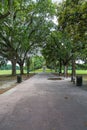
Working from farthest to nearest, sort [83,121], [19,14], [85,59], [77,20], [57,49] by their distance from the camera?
1. [85,59]
2. [57,49]
3. [19,14]
4. [77,20]
5. [83,121]

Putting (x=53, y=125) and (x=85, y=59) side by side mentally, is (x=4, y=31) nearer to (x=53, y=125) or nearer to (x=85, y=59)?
(x=85, y=59)

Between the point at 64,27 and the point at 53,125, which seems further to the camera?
the point at 64,27

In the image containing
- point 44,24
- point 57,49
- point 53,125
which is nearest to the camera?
point 53,125

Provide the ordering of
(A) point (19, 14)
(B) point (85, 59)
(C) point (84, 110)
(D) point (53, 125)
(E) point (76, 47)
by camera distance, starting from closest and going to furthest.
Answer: (D) point (53, 125)
(C) point (84, 110)
(A) point (19, 14)
(E) point (76, 47)
(B) point (85, 59)

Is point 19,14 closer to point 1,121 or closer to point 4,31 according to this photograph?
point 4,31

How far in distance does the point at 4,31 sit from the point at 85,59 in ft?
68.6

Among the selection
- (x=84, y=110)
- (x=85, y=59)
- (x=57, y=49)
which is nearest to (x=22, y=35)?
(x=57, y=49)

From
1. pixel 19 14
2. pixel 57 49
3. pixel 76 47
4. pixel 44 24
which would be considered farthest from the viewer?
pixel 57 49

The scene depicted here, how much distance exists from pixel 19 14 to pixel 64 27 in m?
14.8

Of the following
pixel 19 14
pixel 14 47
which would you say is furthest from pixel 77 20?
pixel 14 47

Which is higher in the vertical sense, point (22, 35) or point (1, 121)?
point (22, 35)

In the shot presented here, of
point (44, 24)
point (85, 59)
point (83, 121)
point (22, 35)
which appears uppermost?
point (44, 24)

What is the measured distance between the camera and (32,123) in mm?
6109

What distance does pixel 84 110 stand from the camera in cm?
794
